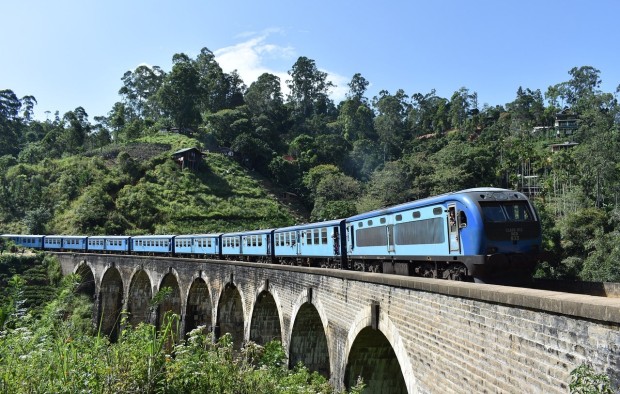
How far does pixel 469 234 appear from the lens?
9.72m

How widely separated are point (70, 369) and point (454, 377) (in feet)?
17.9

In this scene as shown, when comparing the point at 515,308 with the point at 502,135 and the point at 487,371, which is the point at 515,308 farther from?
the point at 502,135

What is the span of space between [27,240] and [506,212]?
1853 inches

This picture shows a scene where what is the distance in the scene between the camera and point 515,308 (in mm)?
6219

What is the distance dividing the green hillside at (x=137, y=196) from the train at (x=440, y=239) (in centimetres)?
3519

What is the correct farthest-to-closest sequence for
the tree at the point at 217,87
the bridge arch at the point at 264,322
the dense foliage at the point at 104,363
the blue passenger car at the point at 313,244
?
the tree at the point at 217,87 → the bridge arch at the point at 264,322 → the blue passenger car at the point at 313,244 → the dense foliage at the point at 104,363

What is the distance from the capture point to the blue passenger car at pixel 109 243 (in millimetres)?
38406

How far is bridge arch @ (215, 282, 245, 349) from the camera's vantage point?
23406mm

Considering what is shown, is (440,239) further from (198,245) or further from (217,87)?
(217,87)

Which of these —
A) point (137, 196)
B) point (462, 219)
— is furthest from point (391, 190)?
point (462, 219)

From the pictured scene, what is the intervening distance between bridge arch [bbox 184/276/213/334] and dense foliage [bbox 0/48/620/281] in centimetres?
1826

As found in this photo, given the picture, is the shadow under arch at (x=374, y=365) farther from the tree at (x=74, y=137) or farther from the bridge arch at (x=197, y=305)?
the tree at (x=74, y=137)

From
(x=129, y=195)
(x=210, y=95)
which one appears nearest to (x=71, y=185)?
(x=129, y=195)

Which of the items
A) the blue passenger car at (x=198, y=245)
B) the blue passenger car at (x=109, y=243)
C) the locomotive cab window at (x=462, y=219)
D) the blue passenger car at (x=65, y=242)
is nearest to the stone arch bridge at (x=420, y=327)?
the locomotive cab window at (x=462, y=219)
